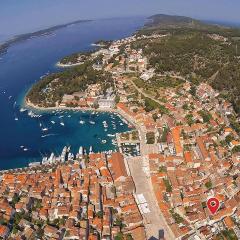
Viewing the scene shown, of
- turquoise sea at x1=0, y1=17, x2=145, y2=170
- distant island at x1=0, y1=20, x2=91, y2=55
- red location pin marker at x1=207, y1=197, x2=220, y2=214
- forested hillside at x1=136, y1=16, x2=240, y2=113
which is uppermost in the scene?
forested hillside at x1=136, y1=16, x2=240, y2=113

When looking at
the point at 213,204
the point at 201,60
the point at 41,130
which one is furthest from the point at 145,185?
the point at 201,60

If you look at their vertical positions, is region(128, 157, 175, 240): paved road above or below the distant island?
above

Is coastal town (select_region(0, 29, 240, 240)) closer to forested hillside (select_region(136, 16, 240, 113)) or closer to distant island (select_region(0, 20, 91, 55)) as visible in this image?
forested hillside (select_region(136, 16, 240, 113))

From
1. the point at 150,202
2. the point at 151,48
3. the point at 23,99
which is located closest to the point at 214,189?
the point at 150,202

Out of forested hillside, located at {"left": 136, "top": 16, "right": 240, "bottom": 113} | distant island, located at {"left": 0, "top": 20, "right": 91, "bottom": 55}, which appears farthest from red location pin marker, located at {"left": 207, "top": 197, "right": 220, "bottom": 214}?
distant island, located at {"left": 0, "top": 20, "right": 91, "bottom": 55}

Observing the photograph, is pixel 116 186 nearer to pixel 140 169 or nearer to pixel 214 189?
pixel 140 169

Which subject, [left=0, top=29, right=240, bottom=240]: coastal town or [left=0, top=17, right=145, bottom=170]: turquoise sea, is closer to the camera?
[left=0, top=29, right=240, bottom=240]: coastal town

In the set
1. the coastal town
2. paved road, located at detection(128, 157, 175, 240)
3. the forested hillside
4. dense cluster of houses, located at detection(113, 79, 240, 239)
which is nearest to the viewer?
paved road, located at detection(128, 157, 175, 240)
